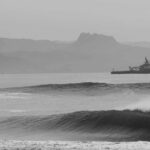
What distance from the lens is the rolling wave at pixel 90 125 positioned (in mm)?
22734

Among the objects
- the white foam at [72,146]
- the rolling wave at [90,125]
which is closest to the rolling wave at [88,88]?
the rolling wave at [90,125]

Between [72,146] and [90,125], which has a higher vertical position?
[90,125]

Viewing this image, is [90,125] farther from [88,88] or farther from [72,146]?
[88,88]

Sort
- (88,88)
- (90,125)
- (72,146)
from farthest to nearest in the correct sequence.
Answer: (88,88), (90,125), (72,146)

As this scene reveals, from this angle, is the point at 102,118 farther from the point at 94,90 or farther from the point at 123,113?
the point at 94,90

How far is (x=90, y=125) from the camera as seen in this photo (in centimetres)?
2614

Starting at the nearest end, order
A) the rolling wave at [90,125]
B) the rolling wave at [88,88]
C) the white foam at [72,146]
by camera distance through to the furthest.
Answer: the white foam at [72,146], the rolling wave at [90,125], the rolling wave at [88,88]

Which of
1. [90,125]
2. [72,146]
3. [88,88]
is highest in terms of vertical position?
[88,88]

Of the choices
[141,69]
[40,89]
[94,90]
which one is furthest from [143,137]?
[141,69]

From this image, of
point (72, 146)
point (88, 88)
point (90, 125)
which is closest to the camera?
point (72, 146)

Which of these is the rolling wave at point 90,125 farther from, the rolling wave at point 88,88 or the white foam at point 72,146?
the rolling wave at point 88,88

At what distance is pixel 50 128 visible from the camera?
1057 inches

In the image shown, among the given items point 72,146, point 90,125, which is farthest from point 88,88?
point 72,146

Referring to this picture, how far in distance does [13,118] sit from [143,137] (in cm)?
1200
